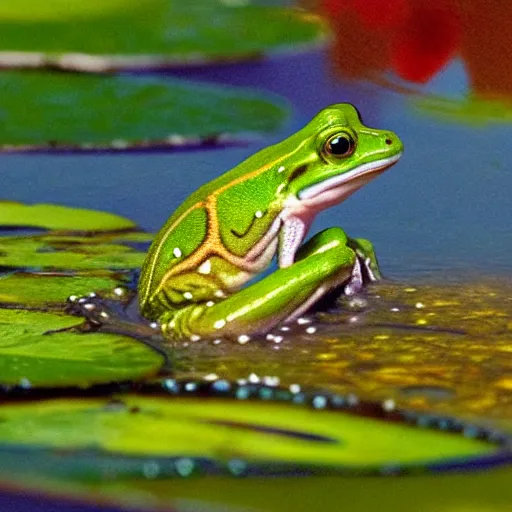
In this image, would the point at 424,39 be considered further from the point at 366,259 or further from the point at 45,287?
the point at 45,287

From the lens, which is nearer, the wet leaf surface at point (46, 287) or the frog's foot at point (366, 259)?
the wet leaf surface at point (46, 287)

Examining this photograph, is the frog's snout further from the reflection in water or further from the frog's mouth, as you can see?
the reflection in water

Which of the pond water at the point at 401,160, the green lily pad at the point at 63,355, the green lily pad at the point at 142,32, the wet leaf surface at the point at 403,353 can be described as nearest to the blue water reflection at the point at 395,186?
the pond water at the point at 401,160

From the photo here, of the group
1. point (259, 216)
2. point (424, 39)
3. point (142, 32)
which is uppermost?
point (424, 39)

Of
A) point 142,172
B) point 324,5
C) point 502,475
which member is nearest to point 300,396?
point 502,475


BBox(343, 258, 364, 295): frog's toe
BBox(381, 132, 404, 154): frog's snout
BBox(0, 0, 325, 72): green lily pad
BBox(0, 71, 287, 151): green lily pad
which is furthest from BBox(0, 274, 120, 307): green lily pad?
BBox(0, 0, 325, 72): green lily pad

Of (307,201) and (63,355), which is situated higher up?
(307,201)

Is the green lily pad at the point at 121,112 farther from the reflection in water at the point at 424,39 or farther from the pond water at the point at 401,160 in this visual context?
the reflection in water at the point at 424,39

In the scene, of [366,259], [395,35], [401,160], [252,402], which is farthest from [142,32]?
[252,402]
